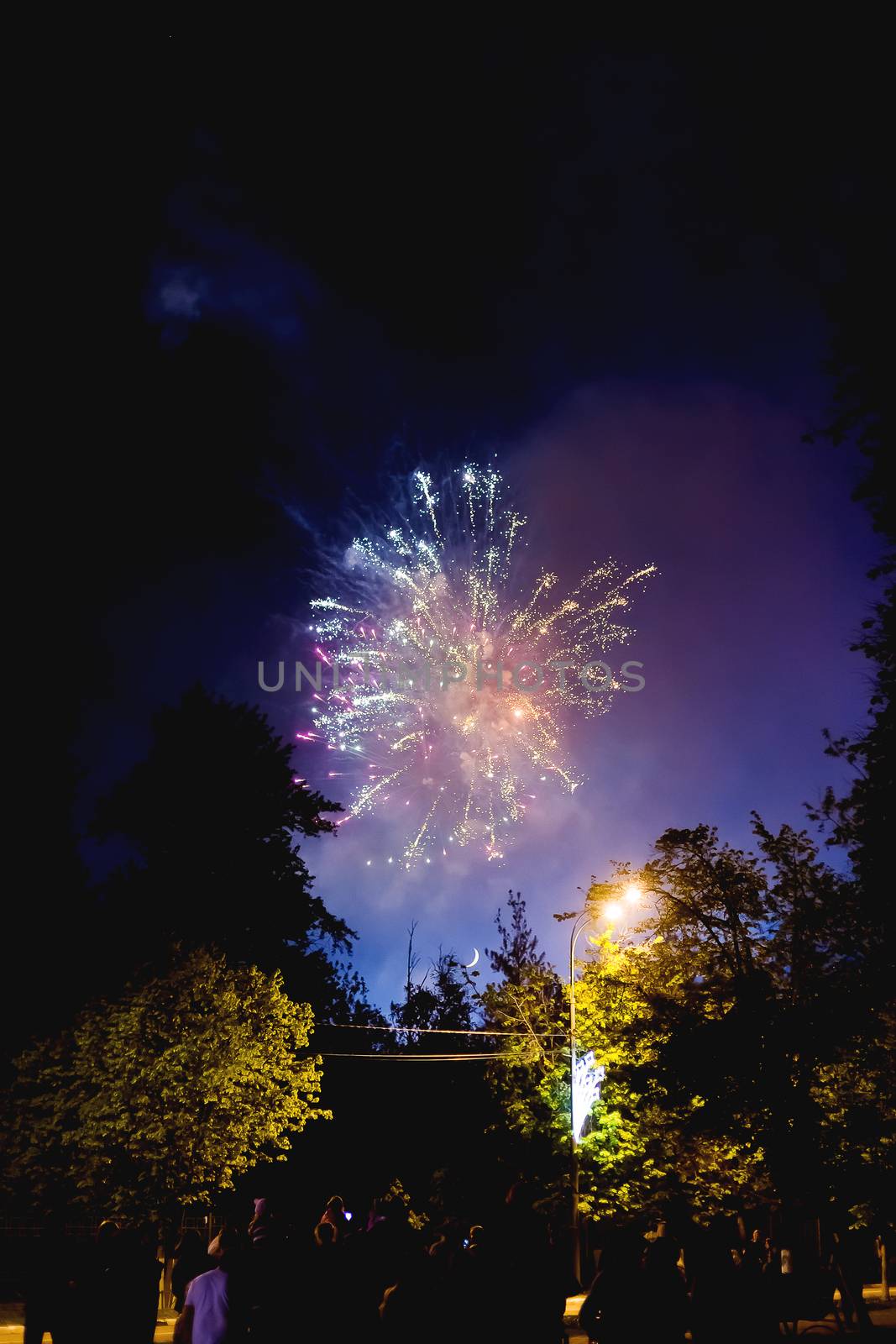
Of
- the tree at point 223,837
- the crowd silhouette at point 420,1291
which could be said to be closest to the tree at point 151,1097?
the tree at point 223,837

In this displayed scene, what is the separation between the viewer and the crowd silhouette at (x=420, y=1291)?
21.6ft

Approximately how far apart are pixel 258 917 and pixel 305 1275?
2354cm

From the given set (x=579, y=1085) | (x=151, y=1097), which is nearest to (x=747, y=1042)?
(x=579, y=1085)

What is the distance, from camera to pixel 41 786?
31078 millimetres

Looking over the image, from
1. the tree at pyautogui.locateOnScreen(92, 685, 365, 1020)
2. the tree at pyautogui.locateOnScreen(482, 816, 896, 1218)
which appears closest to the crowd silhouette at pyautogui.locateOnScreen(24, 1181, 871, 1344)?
the tree at pyautogui.locateOnScreen(482, 816, 896, 1218)

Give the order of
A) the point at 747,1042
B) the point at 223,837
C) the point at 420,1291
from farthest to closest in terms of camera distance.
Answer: the point at 223,837
the point at 747,1042
the point at 420,1291

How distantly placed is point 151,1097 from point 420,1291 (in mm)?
16052

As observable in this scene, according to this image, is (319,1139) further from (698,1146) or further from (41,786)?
(698,1146)

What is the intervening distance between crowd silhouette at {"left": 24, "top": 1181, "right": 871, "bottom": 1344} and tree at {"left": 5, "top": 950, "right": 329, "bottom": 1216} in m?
12.6

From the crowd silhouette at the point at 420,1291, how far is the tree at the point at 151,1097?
12.6m

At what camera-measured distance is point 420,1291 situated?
6.65m

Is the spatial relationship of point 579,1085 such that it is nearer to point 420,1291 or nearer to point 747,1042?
point 747,1042

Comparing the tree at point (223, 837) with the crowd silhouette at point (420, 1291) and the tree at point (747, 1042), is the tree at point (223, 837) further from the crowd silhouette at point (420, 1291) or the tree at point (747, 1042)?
the crowd silhouette at point (420, 1291)

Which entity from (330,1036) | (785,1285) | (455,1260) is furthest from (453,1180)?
(455,1260)
